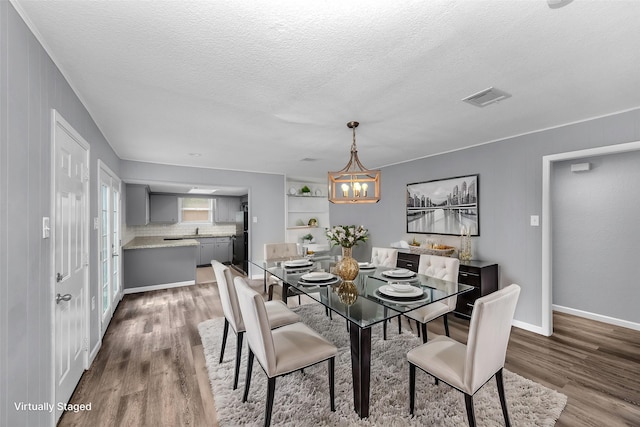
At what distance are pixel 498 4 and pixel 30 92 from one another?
2437 millimetres

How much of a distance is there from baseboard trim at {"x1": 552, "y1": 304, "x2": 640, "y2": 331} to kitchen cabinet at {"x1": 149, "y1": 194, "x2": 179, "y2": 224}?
8245mm

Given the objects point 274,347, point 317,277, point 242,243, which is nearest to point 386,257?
point 317,277

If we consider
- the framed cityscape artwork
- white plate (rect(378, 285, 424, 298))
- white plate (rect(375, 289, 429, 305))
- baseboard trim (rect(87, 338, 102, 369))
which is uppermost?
the framed cityscape artwork

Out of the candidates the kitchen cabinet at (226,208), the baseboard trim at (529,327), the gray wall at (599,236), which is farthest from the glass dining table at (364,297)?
the kitchen cabinet at (226,208)

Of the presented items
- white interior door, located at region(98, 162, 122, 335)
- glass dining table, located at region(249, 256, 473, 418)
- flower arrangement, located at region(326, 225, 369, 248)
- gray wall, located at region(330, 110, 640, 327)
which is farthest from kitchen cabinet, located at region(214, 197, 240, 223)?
flower arrangement, located at region(326, 225, 369, 248)

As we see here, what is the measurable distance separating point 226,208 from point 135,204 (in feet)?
9.06

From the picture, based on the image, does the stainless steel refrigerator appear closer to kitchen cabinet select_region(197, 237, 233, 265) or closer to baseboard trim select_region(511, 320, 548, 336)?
kitchen cabinet select_region(197, 237, 233, 265)

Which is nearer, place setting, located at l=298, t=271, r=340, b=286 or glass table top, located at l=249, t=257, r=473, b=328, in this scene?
glass table top, located at l=249, t=257, r=473, b=328

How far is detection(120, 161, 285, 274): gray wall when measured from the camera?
512cm

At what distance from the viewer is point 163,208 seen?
716 cm

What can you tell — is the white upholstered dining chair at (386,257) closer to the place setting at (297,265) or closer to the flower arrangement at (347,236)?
the place setting at (297,265)

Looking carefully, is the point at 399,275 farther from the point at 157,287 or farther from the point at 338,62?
the point at 157,287

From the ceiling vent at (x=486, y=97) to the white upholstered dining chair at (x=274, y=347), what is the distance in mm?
2354

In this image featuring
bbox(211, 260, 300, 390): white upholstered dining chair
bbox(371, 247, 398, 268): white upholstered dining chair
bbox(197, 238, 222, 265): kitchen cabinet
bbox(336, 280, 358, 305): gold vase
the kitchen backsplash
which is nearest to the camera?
bbox(336, 280, 358, 305): gold vase
